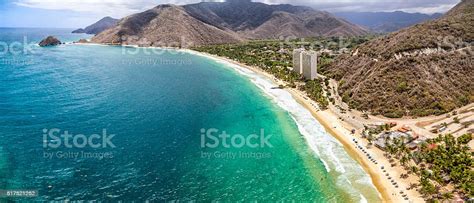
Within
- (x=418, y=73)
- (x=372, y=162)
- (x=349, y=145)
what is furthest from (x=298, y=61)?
(x=372, y=162)

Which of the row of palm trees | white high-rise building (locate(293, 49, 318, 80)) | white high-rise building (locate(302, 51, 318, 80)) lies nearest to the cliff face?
white high-rise building (locate(302, 51, 318, 80))

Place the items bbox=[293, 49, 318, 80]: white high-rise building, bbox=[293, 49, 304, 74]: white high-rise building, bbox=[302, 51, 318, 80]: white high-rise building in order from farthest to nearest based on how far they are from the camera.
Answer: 1. bbox=[293, 49, 304, 74]: white high-rise building
2. bbox=[293, 49, 318, 80]: white high-rise building
3. bbox=[302, 51, 318, 80]: white high-rise building

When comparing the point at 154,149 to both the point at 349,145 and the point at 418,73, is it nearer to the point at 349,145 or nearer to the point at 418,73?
the point at 349,145

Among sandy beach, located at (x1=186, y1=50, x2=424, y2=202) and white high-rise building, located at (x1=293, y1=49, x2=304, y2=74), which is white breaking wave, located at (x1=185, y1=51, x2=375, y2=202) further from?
white high-rise building, located at (x1=293, y1=49, x2=304, y2=74)

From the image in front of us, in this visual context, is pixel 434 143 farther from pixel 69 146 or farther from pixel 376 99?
pixel 69 146

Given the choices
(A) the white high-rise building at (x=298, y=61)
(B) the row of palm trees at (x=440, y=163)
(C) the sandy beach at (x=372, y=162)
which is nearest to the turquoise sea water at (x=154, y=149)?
(C) the sandy beach at (x=372, y=162)

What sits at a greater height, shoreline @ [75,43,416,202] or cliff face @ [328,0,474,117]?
cliff face @ [328,0,474,117]
